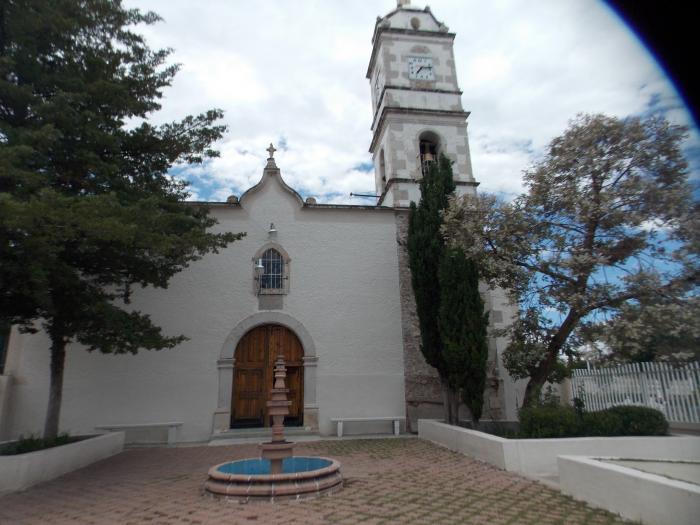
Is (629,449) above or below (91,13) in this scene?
below

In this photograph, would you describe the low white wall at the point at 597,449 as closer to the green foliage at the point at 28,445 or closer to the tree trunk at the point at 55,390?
the green foliage at the point at 28,445

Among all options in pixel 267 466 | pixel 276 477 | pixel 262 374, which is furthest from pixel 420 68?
pixel 276 477

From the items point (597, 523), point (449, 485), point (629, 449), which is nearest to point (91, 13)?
point (449, 485)

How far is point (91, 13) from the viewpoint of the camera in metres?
7.64

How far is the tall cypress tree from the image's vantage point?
10.3 meters

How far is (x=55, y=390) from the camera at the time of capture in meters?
8.32

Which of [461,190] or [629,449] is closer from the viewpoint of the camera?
[629,449]

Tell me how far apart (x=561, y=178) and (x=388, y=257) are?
5.45m

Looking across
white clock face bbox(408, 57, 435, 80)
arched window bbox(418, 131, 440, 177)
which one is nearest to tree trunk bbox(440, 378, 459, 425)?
arched window bbox(418, 131, 440, 177)

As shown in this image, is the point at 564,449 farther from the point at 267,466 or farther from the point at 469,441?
the point at 267,466

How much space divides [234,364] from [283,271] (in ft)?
8.86

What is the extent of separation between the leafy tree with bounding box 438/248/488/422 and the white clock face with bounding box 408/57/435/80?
7536mm

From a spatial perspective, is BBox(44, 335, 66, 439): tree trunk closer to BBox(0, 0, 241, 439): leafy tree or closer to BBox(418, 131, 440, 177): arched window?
BBox(0, 0, 241, 439): leafy tree

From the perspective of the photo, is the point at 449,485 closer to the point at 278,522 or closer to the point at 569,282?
the point at 278,522
